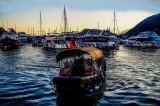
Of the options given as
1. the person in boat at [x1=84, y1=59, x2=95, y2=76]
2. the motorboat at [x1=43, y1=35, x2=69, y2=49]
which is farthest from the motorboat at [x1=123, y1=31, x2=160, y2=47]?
the person in boat at [x1=84, y1=59, x2=95, y2=76]

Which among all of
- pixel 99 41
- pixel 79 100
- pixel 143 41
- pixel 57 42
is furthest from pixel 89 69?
pixel 143 41

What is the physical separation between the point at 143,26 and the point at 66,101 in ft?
658

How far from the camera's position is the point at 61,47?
59.0 meters

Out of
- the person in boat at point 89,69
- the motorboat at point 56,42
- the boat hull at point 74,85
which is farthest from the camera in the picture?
the motorboat at point 56,42

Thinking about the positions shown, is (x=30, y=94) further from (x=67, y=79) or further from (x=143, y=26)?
(x=143, y=26)

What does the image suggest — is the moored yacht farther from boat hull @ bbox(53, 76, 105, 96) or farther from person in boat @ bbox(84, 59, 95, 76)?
boat hull @ bbox(53, 76, 105, 96)

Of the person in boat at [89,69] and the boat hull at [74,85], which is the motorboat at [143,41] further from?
the boat hull at [74,85]

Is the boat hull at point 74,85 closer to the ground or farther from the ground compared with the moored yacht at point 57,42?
closer to the ground

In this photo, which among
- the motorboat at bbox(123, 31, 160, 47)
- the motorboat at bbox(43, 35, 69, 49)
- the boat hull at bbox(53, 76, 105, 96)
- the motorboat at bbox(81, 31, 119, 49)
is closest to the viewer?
the boat hull at bbox(53, 76, 105, 96)

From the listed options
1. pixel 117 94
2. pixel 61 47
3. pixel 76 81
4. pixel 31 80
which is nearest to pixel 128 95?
pixel 117 94

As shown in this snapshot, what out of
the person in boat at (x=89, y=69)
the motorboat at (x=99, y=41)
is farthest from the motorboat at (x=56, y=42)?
the person in boat at (x=89, y=69)

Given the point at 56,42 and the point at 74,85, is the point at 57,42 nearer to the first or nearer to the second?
the point at 56,42

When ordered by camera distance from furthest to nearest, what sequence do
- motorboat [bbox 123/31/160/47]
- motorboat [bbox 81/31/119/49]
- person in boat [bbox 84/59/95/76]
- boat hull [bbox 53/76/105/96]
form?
motorboat [bbox 123/31/160/47] → motorboat [bbox 81/31/119/49] → person in boat [bbox 84/59/95/76] → boat hull [bbox 53/76/105/96]

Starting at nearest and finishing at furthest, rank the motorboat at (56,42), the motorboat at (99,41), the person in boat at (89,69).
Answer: the person in boat at (89,69) < the motorboat at (56,42) < the motorboat at (99,41)
